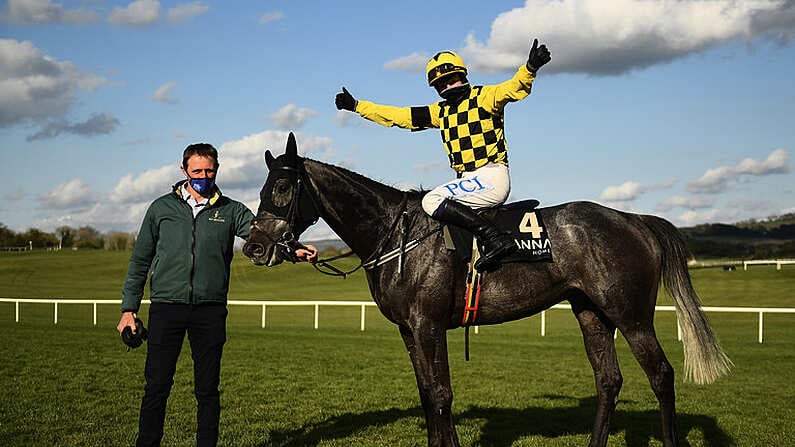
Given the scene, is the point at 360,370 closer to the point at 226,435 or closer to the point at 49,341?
the point at 226,435

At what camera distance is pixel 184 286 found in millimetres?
4156

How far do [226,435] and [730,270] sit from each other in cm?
4344

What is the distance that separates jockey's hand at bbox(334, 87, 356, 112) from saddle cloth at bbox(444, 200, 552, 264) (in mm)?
1250

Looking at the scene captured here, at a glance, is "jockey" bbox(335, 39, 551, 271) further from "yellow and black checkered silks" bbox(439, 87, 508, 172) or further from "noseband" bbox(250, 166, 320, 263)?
"noseband" bbox(250, 166, 320, 263)

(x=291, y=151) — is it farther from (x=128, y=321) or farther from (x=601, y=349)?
(x=601, y=349)

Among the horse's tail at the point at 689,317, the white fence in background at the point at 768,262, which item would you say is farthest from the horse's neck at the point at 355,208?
the white fence in background at the point at 768,262

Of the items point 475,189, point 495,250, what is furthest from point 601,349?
point 475,189

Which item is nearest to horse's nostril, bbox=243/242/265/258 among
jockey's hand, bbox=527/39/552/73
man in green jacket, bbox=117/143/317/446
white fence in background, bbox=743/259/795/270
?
man in green jacket, bbox=117/143/317/446

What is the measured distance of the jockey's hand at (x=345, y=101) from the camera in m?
5.16

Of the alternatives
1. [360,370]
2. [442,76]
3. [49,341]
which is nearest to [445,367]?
[442,76]

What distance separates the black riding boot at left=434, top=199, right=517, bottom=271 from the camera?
4523 mm

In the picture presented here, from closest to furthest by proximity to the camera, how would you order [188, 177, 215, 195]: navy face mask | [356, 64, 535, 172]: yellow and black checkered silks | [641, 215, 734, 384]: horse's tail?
[188, 177, 215, 195]: navy face mask → [356, 64, 535, 172]: yellow and black checkered silks → [641, 215, 734, 384]: horse's tail

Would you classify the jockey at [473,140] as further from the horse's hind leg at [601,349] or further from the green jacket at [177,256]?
the green jacket at [177,256]

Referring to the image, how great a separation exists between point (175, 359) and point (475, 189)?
223 cm
